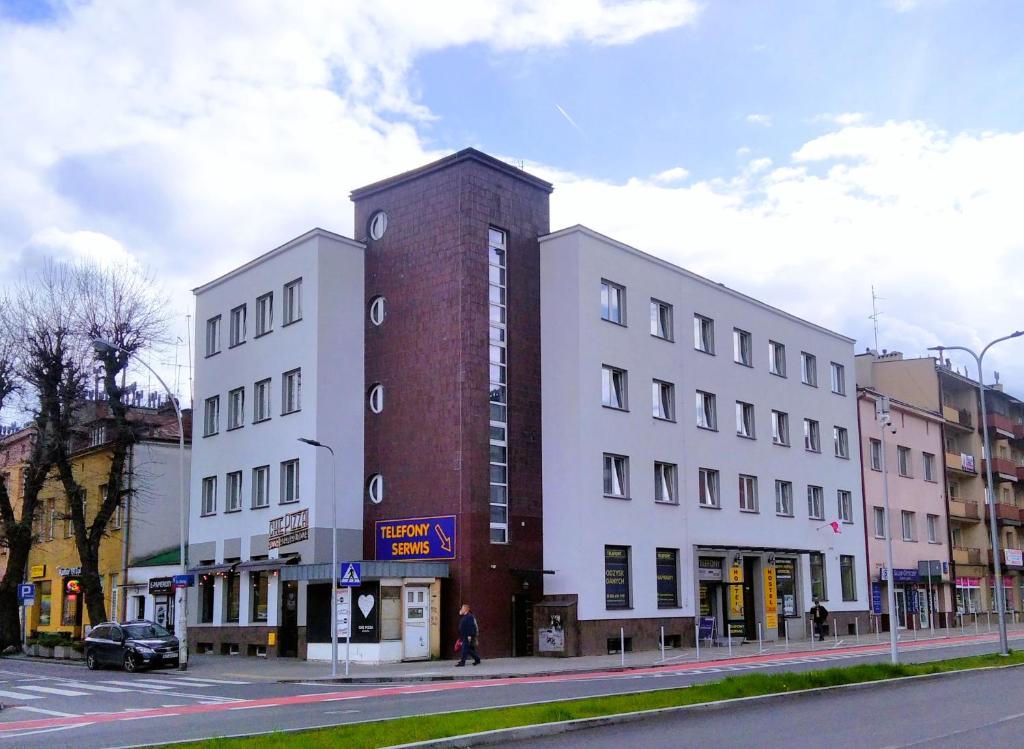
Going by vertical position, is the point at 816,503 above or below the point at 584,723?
above

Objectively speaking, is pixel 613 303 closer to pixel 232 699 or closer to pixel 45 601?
pixel 232 699

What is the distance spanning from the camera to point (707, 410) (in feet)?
139

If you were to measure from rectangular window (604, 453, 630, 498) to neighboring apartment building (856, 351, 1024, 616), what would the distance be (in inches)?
1096

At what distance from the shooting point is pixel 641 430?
126 ft

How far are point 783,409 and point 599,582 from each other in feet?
50.8

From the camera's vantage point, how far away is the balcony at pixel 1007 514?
63844 mm

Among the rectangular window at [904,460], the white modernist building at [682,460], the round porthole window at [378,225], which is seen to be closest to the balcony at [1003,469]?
the rectangular window at [904,460]

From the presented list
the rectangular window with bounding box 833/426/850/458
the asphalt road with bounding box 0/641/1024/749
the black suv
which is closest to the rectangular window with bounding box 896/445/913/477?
the rectangular window with bounding box 833/426/850/458

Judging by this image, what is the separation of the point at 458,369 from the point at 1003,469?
43.7 metres

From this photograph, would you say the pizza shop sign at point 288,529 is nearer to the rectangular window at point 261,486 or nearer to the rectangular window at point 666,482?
the rectangular window at point 261,486

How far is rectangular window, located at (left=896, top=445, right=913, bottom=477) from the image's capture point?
182 feet

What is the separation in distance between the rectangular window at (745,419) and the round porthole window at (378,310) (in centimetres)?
1516

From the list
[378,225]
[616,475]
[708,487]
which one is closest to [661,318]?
[708,487]

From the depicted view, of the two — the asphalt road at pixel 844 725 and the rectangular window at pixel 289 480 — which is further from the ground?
the rectangular window at pixel 289 480
